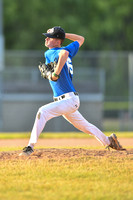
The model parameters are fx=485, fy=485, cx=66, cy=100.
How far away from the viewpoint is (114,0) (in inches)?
1323

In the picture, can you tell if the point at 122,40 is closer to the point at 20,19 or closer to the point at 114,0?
the point at 114,0

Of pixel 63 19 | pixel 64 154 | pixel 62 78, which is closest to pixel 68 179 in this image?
pixel 64 154

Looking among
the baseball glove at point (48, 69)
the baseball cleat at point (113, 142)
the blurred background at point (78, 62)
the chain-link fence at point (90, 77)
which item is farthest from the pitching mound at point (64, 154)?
the chain-link fence at point (90, 77)

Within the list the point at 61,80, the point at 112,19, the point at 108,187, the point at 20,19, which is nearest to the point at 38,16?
the point at 20,19

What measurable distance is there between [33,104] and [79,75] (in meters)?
2.20

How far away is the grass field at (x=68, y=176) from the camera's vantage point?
16.7 ft

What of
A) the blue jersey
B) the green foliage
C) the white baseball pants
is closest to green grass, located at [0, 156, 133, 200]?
the white baseball pants

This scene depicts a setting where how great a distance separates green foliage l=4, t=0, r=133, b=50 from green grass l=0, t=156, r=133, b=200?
2430 cm

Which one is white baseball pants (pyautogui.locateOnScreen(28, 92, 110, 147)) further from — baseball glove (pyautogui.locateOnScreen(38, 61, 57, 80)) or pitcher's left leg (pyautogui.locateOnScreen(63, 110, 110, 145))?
baseball glove (pyautogui.locateOnScreen(38, 61, 57, 80))

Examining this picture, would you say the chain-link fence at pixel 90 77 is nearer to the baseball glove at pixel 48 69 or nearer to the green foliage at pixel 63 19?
the green foliage at pixel 63 19

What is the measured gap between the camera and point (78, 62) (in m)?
22.4

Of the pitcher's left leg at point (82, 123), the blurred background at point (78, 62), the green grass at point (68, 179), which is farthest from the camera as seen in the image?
the blurred background at point (78, 62)

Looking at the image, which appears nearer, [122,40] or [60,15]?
[60,15]

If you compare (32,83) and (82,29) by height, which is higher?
(82,29)
